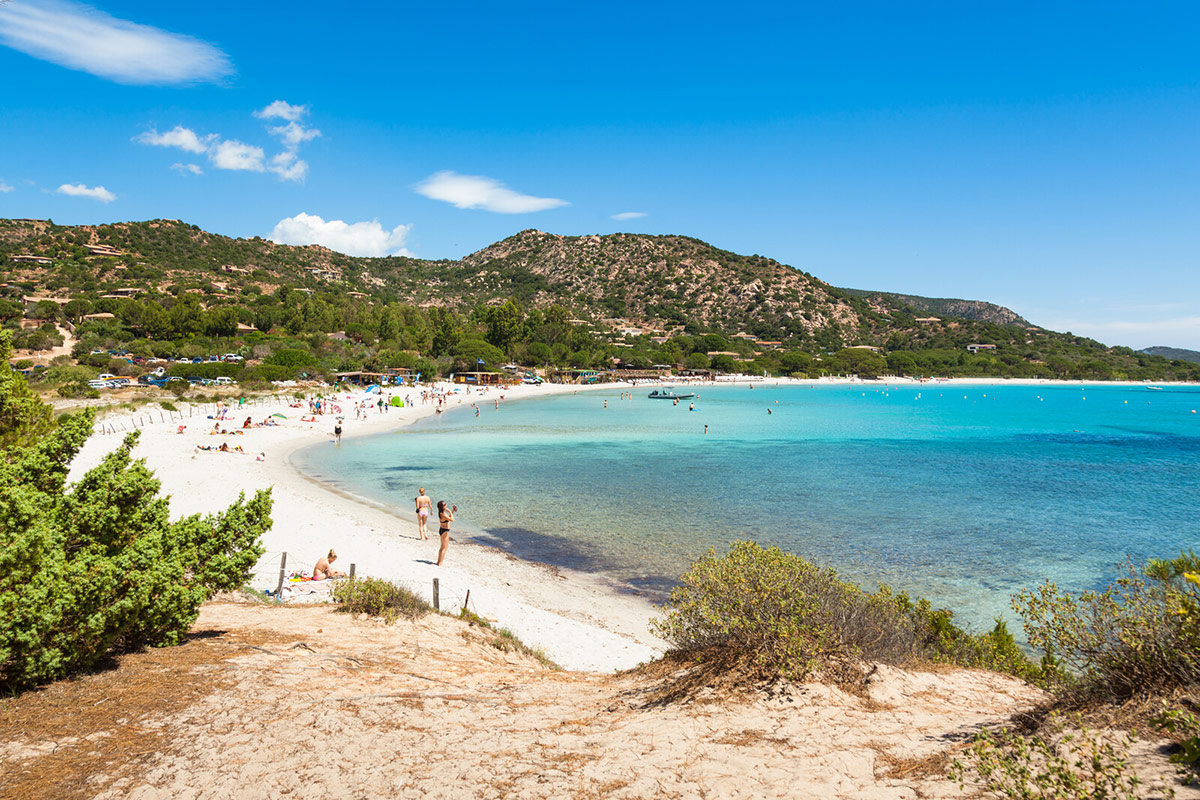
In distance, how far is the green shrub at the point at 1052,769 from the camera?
3.24m

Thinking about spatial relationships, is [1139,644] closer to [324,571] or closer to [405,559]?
[324,571]

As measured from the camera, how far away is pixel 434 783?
4.73 metres

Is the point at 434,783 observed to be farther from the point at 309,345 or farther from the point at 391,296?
the point at 391,296

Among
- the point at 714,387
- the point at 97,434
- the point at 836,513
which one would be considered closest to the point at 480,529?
the point at 836,513

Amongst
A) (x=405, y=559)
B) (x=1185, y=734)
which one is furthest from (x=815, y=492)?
(x=1185, y=734)

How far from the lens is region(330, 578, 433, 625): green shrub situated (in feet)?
32.1

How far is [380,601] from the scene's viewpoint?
9883 mm

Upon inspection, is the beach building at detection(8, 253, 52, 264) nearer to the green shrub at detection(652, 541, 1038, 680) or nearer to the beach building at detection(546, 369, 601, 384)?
the beach building at detection(546, 369, 601, 384)

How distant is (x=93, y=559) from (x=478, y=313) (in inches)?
4756

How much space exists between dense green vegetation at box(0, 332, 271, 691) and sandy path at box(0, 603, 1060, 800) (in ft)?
1.37

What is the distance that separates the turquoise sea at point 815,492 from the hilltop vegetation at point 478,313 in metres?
40.1

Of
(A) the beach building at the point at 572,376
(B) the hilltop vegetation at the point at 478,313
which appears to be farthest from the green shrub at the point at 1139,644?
(A) the beach building at the point at 572,376

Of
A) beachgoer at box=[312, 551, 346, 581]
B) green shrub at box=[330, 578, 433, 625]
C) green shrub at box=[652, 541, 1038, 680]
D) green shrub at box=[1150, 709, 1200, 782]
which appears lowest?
beachgoer at box=[312, 551, 346, 581]

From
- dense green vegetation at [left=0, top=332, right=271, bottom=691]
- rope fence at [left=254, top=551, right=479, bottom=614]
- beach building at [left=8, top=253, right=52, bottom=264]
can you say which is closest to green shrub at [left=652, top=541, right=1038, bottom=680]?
dense green vegetation at [left=0, top=332, right=271, bottom=691]
